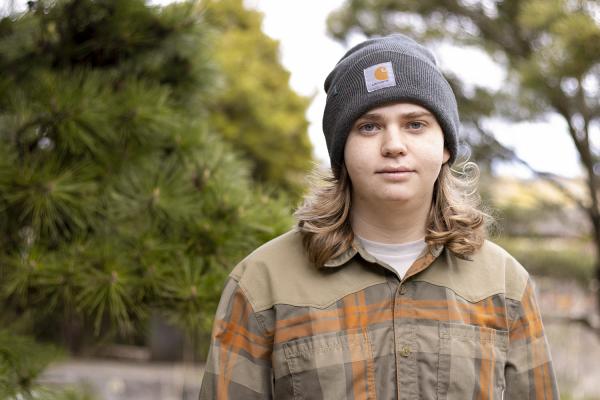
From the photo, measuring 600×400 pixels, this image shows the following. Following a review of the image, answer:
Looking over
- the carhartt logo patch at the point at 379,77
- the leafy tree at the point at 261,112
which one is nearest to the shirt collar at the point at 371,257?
the carhartt logo patch at the point at 379,77

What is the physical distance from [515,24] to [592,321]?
171 cm

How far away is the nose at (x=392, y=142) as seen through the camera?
1.09m

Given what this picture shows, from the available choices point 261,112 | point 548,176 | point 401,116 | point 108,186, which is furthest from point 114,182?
point 261,112

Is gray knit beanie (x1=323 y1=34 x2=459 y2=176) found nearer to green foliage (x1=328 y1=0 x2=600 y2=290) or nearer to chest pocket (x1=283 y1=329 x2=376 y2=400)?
chest pocket (x1=283 y1=329 x2=376 y2=400)

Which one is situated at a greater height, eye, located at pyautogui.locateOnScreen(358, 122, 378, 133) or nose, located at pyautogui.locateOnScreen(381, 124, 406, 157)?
eye, located at pyautogui.locateOnScreen(358, 122, 378, 133)

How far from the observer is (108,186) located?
1.72 meters

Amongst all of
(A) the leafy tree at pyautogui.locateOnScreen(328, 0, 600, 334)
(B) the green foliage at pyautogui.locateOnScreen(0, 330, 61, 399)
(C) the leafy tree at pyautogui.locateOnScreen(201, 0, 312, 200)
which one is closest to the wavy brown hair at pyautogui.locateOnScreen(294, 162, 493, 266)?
(B) the green foliage at pyautogui.locateOnScreen(0, 330, 61, 399)

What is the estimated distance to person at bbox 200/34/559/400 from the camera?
1.10 metres

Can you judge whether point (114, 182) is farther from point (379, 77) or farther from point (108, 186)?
point (379, 77)

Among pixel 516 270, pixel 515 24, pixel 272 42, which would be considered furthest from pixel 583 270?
pixel 516 270

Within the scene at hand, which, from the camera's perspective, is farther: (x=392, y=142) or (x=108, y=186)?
(x=108, y=186)

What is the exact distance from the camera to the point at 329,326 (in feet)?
3.65

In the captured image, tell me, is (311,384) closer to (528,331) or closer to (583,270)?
(528,331)

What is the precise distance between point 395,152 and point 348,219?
18 centimetres
